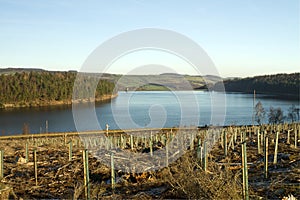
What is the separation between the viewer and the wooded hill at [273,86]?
8412cm

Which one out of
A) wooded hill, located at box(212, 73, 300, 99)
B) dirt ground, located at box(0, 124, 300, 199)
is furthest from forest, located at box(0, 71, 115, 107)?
dirt ground, located at box(0, 124, 300, 199)

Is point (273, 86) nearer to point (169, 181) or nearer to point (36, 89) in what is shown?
point (36, 89)

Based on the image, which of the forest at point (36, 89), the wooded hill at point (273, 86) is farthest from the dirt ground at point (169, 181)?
the wooded hill at point (273, 86)

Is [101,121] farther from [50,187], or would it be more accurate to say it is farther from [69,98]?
[69,98]

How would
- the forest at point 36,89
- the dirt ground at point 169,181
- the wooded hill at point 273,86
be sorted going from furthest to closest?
the wooded hill at point 273,86, the forest at point 36,89, the dirt ground at point 169,181

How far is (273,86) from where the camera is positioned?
302ft

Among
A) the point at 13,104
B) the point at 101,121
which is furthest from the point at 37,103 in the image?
the point at 101,121

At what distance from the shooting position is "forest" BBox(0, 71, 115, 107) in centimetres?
8000

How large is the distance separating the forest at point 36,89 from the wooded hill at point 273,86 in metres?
44.2

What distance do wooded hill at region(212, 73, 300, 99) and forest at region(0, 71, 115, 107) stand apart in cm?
4416

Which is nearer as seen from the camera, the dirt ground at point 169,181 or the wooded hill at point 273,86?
the dirt ground at point 169,181

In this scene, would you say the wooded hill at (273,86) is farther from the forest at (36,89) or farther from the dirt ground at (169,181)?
the dirt ground at (169,181)

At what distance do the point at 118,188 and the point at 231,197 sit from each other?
9.87 ft

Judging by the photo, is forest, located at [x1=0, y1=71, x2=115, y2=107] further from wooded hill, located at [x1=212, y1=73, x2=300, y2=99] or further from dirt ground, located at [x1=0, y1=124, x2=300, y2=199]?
dirt ground, located at [x1=0, y1=124, x2=300, y2=199]
